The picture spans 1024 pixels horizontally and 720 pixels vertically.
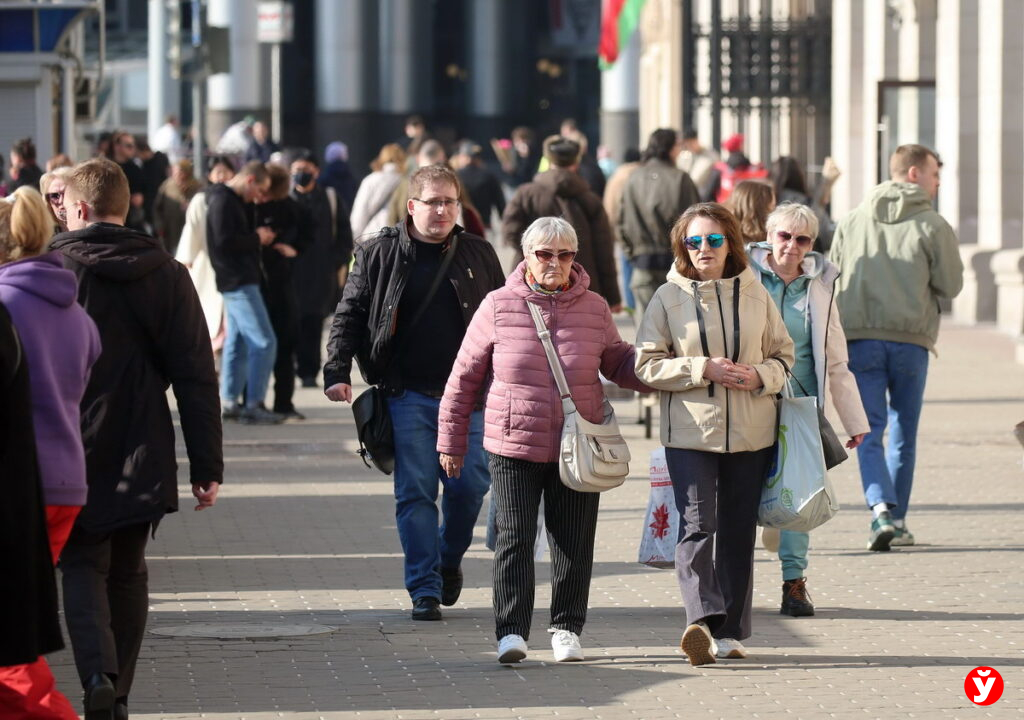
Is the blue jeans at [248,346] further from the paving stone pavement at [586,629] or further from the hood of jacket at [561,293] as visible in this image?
the hood of jacket at [561,293]

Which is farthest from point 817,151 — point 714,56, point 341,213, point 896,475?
point 896,475

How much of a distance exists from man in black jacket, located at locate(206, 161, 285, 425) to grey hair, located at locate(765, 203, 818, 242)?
6397mm

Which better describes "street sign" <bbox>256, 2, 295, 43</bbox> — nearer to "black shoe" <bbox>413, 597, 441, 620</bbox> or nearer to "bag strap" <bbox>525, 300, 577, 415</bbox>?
"black shoe" <bbox>413, 597, 441, 620</bbox>

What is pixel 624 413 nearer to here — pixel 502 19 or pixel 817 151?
pixel 817 151

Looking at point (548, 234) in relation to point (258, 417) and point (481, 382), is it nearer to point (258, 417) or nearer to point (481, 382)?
point (481, 382)

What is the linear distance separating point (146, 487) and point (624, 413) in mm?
9128

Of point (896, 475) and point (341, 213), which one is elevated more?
point (341, 213)

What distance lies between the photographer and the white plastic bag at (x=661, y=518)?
7668 millimetres

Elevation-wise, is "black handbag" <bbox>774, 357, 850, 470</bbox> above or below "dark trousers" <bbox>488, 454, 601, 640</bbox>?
above

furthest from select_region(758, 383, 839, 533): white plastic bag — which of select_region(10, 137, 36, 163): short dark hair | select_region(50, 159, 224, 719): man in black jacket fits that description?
select_region(10, 137, 36, 163): short dark hair

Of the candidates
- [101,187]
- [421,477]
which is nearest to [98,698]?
[101,187]

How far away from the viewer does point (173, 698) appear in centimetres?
695

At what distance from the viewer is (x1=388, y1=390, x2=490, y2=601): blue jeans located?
27.5 feet

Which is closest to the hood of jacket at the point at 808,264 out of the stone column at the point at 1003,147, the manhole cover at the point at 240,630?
the manhole cover at the point at 240,630
